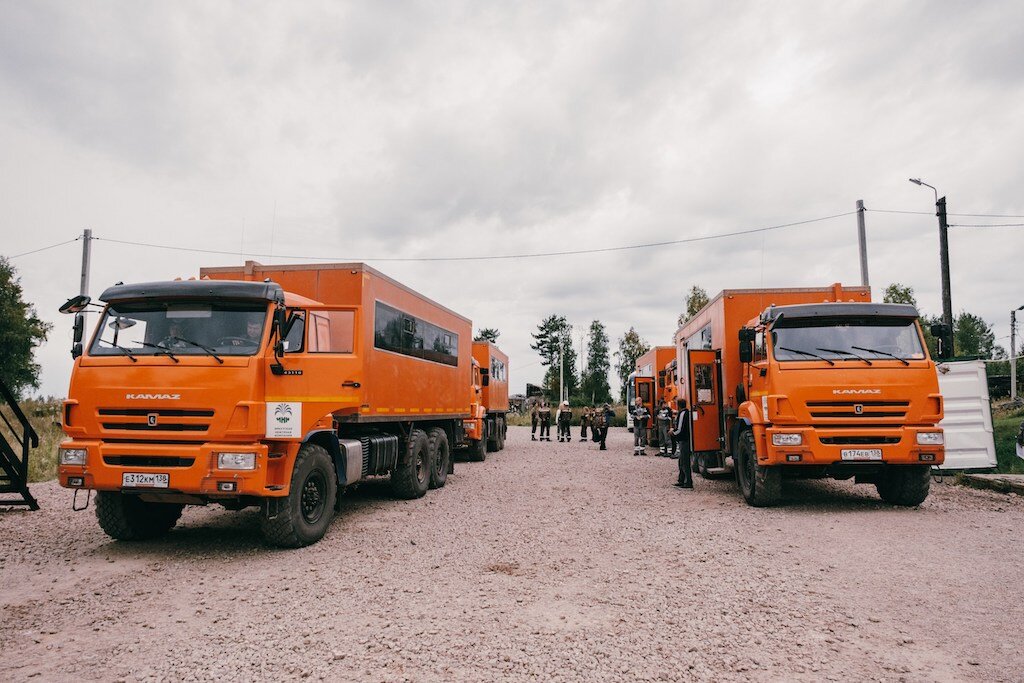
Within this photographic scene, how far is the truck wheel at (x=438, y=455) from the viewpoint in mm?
11749

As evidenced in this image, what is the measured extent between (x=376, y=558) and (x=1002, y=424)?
17038 millimetres

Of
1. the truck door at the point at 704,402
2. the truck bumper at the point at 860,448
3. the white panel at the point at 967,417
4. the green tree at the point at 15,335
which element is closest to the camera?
the truck bumper at the point at 860,448

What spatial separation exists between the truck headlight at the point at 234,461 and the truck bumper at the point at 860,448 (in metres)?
6.28

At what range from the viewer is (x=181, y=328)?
668cm

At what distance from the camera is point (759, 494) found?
918 cm

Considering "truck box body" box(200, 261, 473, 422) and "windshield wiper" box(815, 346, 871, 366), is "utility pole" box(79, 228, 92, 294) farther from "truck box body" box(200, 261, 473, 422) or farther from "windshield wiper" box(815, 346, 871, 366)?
"windshield wiper" box(815, 346, 871, 366)

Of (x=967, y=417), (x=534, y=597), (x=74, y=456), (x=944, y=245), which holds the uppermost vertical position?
(x=944, y=245)

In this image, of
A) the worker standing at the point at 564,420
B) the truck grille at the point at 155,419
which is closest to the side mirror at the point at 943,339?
the truck grille at the point at 155,419

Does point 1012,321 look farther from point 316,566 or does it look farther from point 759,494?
point 316,566

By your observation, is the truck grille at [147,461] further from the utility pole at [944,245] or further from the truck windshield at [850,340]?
the utility pole at [944,245]

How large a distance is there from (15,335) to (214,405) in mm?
38928

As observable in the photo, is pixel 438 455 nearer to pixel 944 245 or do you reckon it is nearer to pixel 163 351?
pixel 163 351

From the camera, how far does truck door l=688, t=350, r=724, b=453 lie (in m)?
11.4

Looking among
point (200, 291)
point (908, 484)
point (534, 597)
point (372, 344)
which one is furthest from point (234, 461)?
point (908, 484)
